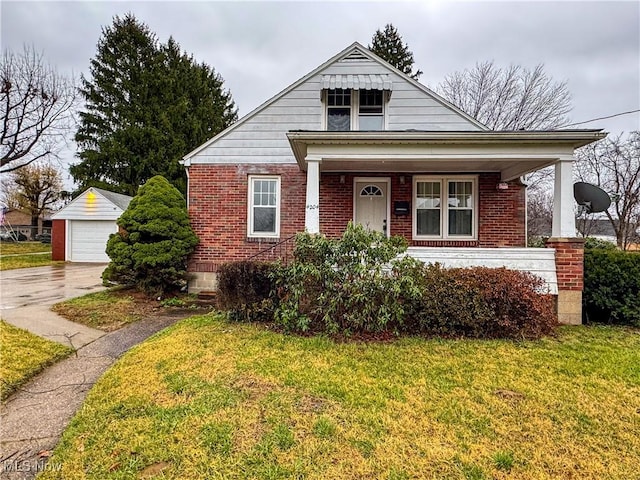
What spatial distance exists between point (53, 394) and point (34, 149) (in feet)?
70.9

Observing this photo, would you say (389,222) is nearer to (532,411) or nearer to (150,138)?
(532,411)

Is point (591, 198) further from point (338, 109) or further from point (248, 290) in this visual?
point (248, 290)

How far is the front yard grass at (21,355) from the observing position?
12.8 feet

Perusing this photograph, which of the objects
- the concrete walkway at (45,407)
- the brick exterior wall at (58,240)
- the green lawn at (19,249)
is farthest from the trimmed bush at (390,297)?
the green lawn at (19,249)

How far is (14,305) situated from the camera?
24.9 feet

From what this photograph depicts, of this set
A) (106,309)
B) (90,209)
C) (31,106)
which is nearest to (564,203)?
(106,309)

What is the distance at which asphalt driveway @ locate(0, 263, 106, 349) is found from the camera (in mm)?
5777

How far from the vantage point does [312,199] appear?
22.6 feet

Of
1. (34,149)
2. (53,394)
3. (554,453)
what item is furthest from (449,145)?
(34,149)

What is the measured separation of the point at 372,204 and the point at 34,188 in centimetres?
4127

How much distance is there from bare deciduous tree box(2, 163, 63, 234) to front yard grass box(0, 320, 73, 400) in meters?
37.6

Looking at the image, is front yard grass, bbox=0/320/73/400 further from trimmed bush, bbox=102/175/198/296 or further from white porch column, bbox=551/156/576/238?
white porch column, bbox=551/156/576/238

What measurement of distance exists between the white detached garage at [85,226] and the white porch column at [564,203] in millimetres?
18009

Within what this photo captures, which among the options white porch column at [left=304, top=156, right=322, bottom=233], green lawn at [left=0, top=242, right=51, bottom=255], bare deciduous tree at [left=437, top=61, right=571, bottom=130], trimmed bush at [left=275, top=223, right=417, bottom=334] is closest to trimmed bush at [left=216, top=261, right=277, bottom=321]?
trimmed bush at [left=275, top=223, right=417, bottom=334]
